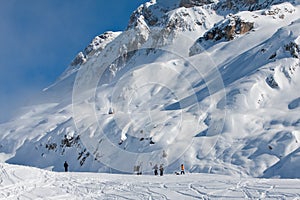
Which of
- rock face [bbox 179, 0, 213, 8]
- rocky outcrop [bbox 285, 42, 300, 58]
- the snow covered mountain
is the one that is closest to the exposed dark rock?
rock face [bbox 179, 0, 213, 8]

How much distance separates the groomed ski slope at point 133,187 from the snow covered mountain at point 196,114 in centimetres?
1405

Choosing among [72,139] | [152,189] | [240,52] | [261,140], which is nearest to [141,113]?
[72,139]

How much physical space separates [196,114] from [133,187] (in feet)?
99.9

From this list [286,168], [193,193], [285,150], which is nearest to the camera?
[193,193]

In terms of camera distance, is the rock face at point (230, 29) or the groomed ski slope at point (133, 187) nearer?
the groomed ski slope at point (133, 187)

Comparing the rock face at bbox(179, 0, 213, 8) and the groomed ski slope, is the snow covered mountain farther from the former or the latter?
the rock face at bbox(179, 0, 213, 8)

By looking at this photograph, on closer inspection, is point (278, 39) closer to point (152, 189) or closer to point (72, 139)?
point (72, 139)

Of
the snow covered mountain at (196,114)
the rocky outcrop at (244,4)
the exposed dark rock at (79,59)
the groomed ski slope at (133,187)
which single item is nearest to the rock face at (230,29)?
the snow covered mountain at (196,114)

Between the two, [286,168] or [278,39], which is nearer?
[286,168]

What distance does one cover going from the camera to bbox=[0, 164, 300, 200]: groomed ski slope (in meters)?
22.3

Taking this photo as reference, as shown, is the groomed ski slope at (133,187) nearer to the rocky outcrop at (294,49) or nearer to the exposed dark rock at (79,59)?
the rocky outcrop at (294,49)

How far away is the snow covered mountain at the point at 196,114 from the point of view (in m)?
47.3

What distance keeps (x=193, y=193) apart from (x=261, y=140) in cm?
2502

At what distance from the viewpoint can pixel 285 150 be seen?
43.2 m
